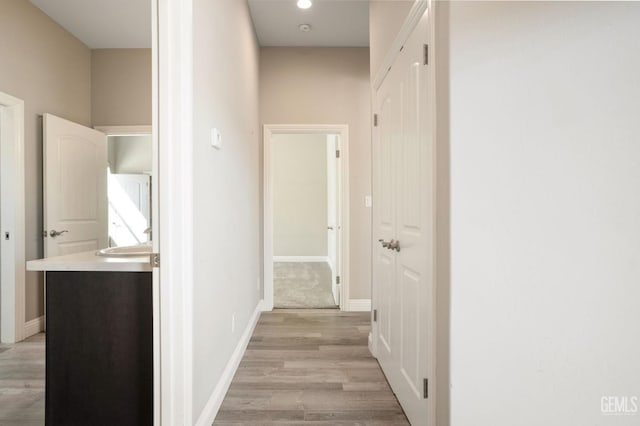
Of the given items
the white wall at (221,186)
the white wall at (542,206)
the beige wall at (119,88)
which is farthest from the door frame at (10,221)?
the white wall at (542,206)

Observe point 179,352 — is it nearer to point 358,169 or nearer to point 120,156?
point 358,169

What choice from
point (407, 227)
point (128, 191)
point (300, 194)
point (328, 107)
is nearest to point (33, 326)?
point (128, 191)

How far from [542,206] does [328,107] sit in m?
2.78

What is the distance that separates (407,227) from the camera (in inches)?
66.5

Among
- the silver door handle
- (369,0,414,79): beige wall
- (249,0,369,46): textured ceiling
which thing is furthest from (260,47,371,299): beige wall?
the silver door handle

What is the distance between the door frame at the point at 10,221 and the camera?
2.67m

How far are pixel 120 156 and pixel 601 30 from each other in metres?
5.66

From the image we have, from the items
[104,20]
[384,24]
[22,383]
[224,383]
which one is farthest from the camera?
[104,20]

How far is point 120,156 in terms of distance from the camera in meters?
5.02

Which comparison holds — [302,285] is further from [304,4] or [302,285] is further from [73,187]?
[304,4]

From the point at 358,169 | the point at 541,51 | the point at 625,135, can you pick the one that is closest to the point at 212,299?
the point at 541,51

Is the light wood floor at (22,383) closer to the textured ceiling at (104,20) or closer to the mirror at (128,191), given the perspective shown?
the mirror at (128,191)

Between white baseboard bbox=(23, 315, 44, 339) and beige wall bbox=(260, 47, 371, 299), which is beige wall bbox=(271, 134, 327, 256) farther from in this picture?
white baseboard bbox=(23, 315, 44, 339)

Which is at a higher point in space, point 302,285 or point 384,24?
point 384,24
